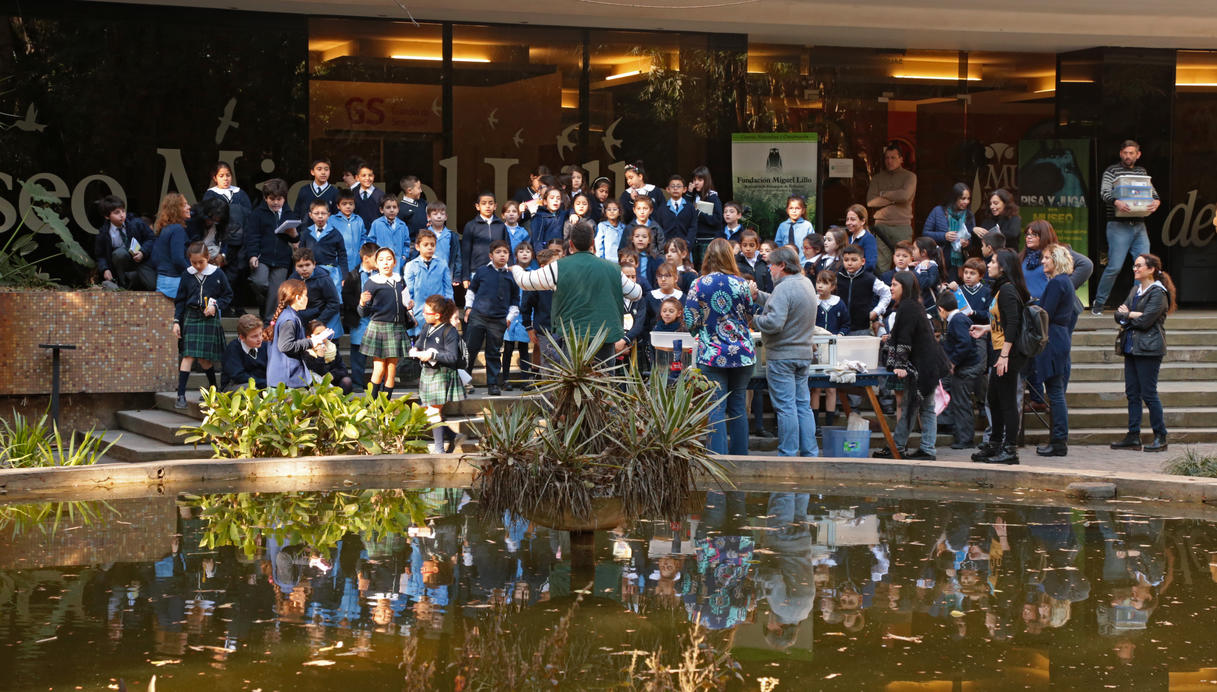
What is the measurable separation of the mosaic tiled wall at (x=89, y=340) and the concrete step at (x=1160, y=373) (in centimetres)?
917

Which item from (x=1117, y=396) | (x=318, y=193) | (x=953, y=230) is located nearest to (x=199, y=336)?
(x=318, y=193)

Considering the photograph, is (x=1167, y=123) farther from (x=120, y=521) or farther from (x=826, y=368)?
(x=120, y=521)

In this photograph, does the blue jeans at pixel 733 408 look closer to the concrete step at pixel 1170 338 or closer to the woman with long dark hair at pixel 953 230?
the woman with long dark hair at pixel 953 230

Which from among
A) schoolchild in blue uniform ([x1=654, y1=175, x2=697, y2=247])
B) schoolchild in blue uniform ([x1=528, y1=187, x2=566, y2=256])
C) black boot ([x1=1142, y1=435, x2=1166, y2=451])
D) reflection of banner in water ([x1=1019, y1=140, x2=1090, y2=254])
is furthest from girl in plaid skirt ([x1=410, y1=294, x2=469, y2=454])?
reflection of banner in water ([x1=1019, y1=140, x2=1090, y2=254])

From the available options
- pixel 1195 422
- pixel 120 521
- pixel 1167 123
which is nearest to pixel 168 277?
pixel 120 521

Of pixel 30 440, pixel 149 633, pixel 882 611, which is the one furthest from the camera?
pixel 30 440

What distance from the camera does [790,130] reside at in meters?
20.2

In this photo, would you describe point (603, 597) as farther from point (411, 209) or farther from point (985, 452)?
point (411, 209)

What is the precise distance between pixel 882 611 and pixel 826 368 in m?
5.36

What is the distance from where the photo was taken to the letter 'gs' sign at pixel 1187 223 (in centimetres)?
2108

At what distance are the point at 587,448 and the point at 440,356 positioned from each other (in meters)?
4.92

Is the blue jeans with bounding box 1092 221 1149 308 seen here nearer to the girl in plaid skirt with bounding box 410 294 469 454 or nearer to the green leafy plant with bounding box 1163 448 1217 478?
the green leafy plant with bounding box 1163 448 1217 478

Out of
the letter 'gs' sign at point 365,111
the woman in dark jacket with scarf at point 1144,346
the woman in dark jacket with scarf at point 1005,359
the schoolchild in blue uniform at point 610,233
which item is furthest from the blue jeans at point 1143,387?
the letter 'gs' sign at point 365,111

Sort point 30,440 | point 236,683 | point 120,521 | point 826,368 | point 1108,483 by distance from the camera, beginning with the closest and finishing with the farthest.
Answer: point 236,683
point 120,521
point 1108,483
point 30,440
point 826,368
